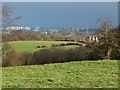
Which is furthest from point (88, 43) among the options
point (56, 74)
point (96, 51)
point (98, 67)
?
point (56, 74)

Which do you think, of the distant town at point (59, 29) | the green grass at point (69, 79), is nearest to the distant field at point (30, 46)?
the distant town at point (59, 29)

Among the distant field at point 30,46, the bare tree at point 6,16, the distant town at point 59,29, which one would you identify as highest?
the bare tree at point 6,16

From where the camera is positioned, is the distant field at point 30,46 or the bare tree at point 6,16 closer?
the bare tree at point 6,16

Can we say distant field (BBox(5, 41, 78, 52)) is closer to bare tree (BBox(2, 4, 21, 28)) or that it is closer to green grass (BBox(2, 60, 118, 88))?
bare tree (BBox(2, 4, 21, 28))

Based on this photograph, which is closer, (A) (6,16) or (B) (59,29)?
(A) (6,16)

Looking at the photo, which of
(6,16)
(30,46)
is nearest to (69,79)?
(6,16)

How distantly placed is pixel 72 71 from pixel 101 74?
96 centimetres

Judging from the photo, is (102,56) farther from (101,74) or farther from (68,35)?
(101,74)

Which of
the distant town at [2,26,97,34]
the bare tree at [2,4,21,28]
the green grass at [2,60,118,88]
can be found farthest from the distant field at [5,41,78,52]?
the green grass at [2,60,118,88]

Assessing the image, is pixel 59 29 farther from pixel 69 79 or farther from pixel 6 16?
pixel 69 79

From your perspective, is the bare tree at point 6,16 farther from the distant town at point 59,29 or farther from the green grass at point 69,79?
the green grass at point 69,79

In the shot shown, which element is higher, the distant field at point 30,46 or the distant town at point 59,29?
the distant town at point 59,29

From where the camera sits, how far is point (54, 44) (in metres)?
23.2

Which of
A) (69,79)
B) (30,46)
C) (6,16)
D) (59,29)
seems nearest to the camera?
(69,79)
